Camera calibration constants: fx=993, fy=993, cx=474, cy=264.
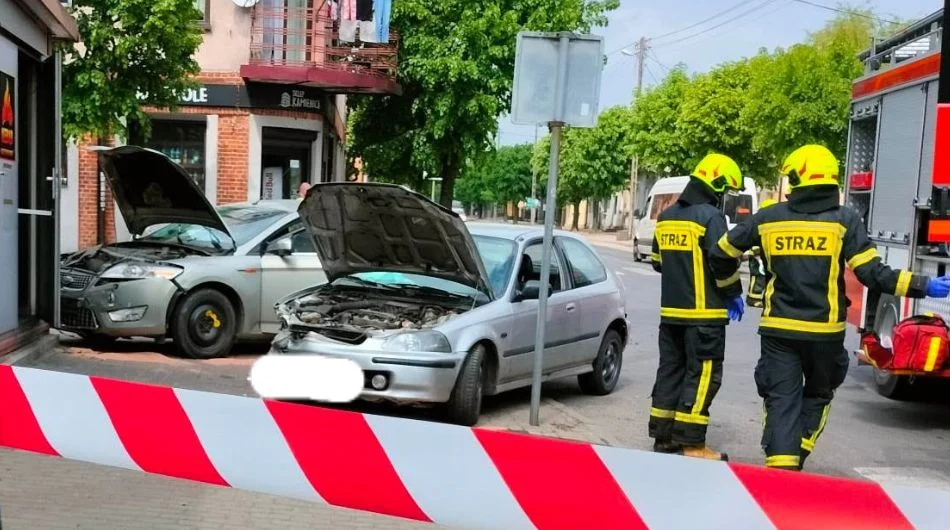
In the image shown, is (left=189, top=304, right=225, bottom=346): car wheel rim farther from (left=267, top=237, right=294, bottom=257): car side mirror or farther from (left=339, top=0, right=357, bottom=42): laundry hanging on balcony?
(left=339, top=0, right=357, bottom=42): laundry hanging on balcony

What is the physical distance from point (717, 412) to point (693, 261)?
308 centimetres

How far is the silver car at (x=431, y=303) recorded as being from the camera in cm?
708

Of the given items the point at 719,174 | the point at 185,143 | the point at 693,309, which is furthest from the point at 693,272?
the point at 185,143

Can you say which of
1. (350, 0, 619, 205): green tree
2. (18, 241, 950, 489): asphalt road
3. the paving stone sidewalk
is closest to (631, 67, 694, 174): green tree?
(350, 0, 619, 205): green tree

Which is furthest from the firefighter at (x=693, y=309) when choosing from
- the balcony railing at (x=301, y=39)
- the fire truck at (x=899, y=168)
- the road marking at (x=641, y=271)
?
the road marking at (x=641, y=271)

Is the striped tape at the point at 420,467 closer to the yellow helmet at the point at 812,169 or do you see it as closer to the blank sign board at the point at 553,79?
the yellow helmet at the point at 812,169

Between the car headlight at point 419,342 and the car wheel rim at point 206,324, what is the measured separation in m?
3.16

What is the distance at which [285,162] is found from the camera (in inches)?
877

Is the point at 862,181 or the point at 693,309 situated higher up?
the point at 862,181

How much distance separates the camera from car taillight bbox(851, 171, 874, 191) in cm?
1038

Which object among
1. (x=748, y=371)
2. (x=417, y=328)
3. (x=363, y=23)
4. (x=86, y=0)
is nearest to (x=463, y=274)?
(x=417, y=328)

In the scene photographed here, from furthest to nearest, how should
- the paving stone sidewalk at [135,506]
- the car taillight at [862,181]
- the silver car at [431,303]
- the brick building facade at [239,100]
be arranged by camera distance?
the brick building facade at [239,100]
the car taillight at [862,181]
the silver car at [431,303]
the paving stone sidewalk at [135,506]

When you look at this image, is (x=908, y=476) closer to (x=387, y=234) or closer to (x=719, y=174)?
(x=719, y=174)

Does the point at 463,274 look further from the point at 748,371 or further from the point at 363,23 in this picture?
the point at 363,23
